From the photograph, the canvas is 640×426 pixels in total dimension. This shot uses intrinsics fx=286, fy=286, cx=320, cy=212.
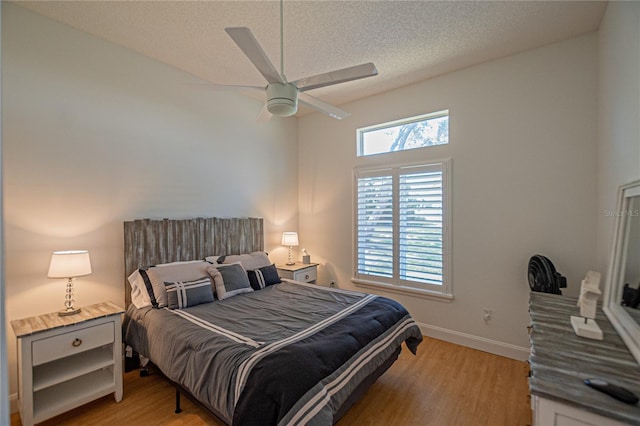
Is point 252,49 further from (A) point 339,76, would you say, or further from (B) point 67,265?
(B) point 67,265

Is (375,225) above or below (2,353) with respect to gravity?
above

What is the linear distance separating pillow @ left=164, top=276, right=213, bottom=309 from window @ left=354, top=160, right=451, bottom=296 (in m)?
2.14

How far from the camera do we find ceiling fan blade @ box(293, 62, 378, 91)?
72.3 inches

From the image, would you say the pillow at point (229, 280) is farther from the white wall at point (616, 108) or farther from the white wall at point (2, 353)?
the white wall at point (616, 108)

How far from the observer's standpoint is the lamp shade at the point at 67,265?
2113 millimetres

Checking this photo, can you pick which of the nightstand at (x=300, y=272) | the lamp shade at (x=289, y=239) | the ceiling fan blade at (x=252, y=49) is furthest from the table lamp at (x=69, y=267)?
the lamp shade at (x=289, y=239)

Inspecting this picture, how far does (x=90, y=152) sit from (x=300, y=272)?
2.69 metres

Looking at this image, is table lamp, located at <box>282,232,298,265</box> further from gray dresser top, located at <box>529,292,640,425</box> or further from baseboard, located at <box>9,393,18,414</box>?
gray dresser top, located at <box>529,292,640,425</box>

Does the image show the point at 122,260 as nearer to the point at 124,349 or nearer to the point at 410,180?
the point at 124,349

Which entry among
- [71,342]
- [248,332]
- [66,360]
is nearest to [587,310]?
[248,332]

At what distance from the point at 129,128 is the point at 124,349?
7.02ft

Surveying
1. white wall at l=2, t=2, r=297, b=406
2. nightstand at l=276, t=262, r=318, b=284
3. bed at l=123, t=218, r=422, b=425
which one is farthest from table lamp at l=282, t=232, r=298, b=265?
white wall at l=2, t=2, r=297, b=406

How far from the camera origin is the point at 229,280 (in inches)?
116

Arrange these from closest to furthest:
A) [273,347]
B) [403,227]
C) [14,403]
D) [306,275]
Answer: [273,347] → [14,403] → [403,227] → [306,275]
